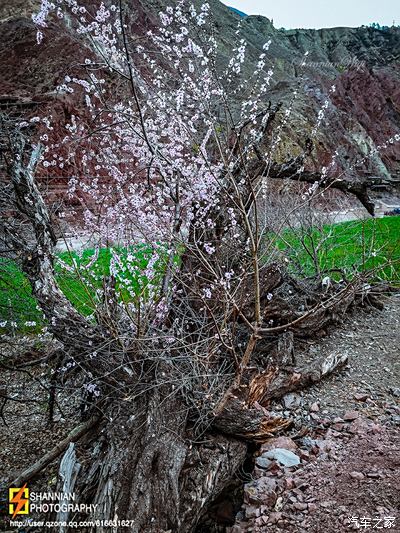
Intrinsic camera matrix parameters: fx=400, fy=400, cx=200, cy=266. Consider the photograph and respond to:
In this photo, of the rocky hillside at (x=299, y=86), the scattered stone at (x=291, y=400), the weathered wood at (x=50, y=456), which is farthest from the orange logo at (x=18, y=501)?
the rocky hillside at (x=299, y=86)

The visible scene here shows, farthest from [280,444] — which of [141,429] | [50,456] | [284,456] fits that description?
[50,456]

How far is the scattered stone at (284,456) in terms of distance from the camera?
103 inches

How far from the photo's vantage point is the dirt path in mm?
2113

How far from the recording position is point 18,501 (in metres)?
2.68

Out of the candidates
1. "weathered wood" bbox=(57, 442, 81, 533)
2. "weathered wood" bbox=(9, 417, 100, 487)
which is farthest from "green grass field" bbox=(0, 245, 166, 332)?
"weathered wood" bbox=(57, 442, 81, 533)

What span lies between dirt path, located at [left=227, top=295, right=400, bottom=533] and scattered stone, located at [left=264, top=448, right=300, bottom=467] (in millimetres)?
26

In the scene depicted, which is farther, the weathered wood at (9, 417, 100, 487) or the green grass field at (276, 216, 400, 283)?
the green grass field at (276, 216, 400, 283)

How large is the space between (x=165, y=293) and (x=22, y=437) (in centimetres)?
204

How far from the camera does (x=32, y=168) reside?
11.7ft

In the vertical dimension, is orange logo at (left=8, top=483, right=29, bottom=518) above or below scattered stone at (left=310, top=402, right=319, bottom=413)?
below

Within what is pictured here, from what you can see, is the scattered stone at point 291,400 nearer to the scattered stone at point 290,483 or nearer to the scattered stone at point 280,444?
the scattered stone at point 280,444

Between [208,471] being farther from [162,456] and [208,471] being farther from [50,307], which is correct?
[50,307]

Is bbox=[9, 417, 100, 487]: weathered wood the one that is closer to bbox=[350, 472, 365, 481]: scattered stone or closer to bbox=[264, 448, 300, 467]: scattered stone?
bbox=[264, 448, 300, 467]: scattered stone

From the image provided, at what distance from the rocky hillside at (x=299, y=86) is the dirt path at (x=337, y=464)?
258 cm
